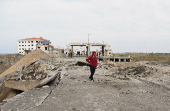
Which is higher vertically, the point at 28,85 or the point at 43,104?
the point at 43,104

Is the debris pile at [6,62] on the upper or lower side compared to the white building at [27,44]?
lower

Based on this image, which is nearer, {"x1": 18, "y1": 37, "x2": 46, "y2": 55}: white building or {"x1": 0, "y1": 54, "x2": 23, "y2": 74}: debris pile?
{"x1": 0, "y1": 54, "x2": 23, "y2": 74}: debris pile

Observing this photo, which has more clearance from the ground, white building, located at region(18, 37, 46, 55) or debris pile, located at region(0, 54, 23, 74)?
white building, located at region(18, 37, 46, 55)

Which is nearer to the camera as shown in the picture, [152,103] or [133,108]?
[133,108]

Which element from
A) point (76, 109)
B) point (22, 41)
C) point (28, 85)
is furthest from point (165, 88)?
point (22, 41)

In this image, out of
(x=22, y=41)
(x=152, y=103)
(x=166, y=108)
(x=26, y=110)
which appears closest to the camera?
(x=26, y=110)

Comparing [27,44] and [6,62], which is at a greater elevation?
[27,44]

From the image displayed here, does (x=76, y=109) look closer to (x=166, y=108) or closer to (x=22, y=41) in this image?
(x=166, y=108)

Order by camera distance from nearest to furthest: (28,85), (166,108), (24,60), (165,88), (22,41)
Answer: (166,108), (165,88), (28,85), (24,60), (22,41)

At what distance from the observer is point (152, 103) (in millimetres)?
4086

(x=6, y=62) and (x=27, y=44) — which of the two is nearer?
(x=6, y=62)

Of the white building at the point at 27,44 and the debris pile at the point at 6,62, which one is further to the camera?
the white building at the point at 27,44

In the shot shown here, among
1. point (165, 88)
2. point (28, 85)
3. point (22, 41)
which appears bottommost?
point (28, 85)

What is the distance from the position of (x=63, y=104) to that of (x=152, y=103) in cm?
275
